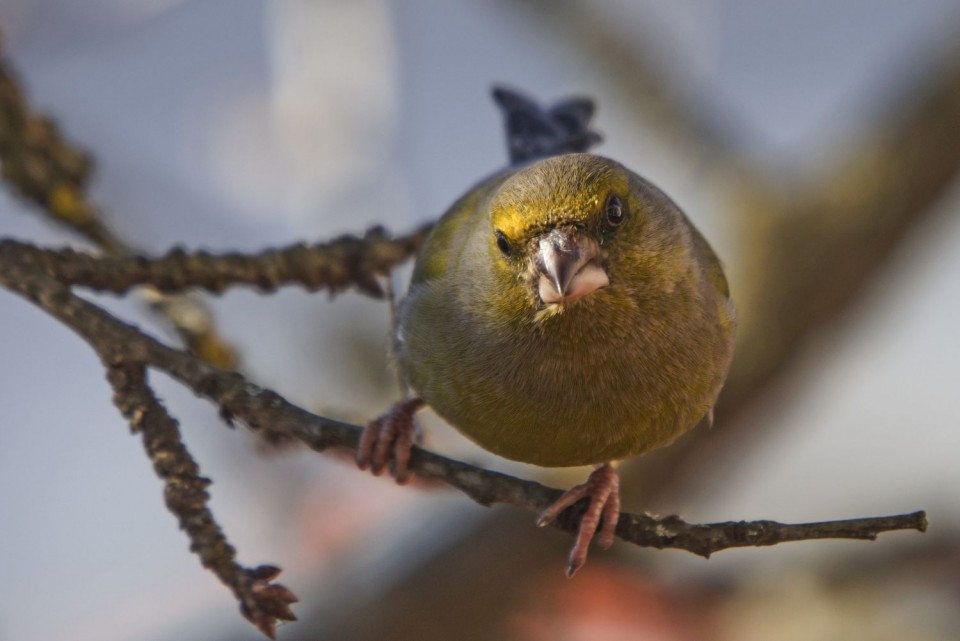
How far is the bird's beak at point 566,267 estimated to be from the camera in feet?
6.73

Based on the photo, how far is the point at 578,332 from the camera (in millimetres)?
2186

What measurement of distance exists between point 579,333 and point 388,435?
0.79 metres

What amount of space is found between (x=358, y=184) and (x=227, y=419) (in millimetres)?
3722

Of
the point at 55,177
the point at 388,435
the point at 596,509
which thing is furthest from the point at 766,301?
the point at 55,177

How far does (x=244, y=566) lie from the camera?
152 cm

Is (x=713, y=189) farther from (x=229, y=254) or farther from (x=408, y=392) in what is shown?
(x=229, y=254)

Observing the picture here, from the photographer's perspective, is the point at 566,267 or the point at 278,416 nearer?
the point at 278,416

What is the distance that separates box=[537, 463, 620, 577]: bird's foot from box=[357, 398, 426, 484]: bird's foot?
460mm

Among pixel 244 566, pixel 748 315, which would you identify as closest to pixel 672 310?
pixel 244 566

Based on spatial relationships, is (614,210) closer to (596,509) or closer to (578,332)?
(578,332)

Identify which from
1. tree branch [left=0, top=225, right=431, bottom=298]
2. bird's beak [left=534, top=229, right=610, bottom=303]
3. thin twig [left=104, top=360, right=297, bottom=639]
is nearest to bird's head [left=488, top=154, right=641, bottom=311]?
bird's beak [left=534, top=229, right=610, bottom=303]

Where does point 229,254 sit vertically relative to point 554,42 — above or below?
below

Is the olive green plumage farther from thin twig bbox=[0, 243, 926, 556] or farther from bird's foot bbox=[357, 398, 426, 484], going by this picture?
thin twig bbox=[0, 243, 926, 556]

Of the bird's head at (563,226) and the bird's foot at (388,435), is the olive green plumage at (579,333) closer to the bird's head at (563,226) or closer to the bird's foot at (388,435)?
the bird's head at (563,226)
